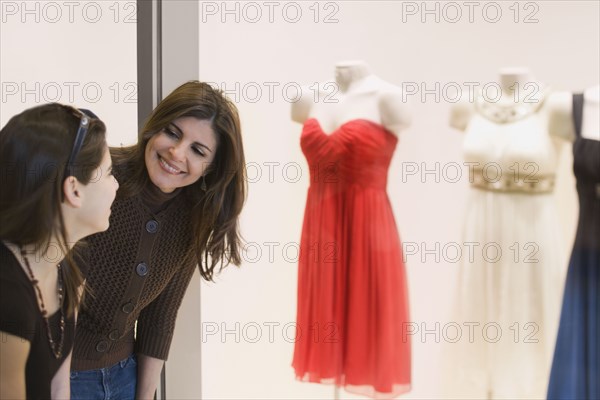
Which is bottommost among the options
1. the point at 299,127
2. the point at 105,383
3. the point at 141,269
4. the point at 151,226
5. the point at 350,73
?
the point at 105,383

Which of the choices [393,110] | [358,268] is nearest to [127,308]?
[358,268]

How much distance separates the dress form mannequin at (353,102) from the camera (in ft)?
7.13

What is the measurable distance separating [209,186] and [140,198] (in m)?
0.18

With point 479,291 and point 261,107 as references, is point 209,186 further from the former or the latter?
point 479,291

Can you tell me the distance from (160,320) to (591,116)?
1.30 metres

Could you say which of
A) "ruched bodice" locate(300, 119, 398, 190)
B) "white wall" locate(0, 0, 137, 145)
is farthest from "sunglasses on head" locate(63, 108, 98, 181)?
"white wall" locate(0, 0, 137, 145)

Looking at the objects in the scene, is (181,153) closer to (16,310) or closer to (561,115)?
(16,310)

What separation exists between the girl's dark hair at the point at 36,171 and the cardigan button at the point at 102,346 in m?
0.42

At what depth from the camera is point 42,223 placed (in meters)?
1.49

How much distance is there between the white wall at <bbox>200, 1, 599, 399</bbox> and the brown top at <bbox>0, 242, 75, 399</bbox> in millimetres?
978

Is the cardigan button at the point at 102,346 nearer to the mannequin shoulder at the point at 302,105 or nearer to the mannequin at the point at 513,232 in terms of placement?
the mannequin shoulder at the point at 302,105

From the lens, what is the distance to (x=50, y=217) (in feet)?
4.96

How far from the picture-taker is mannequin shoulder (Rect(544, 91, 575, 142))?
1968 mm

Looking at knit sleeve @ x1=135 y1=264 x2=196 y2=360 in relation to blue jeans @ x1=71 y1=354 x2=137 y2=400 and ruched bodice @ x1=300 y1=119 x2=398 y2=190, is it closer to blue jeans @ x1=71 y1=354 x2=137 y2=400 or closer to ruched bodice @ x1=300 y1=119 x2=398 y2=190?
blue jeans @ x1=71 y1=354 x2=137 y2=400
